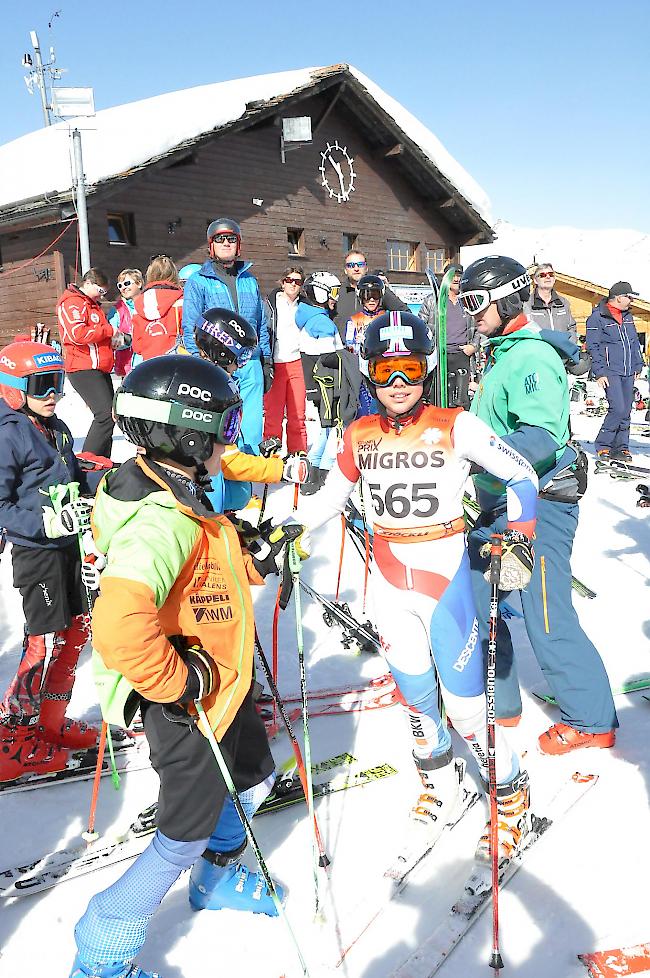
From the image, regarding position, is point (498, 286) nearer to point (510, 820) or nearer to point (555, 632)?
point (555, 632)

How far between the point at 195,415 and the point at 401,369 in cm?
102

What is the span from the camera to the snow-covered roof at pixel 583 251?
3897 cm

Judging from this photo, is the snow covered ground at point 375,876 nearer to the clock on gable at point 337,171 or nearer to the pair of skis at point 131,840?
the pair of skis at point 131,840

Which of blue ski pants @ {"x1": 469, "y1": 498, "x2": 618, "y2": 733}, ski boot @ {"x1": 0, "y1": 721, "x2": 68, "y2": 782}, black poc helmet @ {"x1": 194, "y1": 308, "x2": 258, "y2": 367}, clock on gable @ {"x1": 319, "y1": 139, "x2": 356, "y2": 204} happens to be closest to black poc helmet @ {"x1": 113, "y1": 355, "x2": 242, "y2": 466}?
blue ski pants @ {"x1": 469, "y1": 498, "x2": 618, "y2": 733}

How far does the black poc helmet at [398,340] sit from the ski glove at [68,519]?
153 cm

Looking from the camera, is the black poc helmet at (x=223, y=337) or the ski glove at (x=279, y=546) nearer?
the ski glove at (x=279, y=546)

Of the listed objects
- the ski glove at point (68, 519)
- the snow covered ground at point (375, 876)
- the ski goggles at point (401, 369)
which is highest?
the ski goggles at point (401, 369)

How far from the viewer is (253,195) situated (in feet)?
64.6

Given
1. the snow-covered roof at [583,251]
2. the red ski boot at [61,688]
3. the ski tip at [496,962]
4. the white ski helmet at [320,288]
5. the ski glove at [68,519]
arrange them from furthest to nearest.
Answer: the snow-covered roof at [583,251]
the white ski helmet at [320,288]
the red ski boot at [61,688]
the ski glove at [68,519]
the ski tip at [496,962]

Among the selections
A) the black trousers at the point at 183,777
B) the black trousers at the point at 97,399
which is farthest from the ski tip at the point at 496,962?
the black trousers at the point at 97,399

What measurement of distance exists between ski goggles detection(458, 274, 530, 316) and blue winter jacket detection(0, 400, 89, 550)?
230cm

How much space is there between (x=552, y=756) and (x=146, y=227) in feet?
55.1

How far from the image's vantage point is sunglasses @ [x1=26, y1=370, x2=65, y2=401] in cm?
349

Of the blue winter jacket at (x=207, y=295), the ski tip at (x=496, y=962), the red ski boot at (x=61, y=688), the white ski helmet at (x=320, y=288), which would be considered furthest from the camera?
the white ski helmet at (x=320, y=288)
